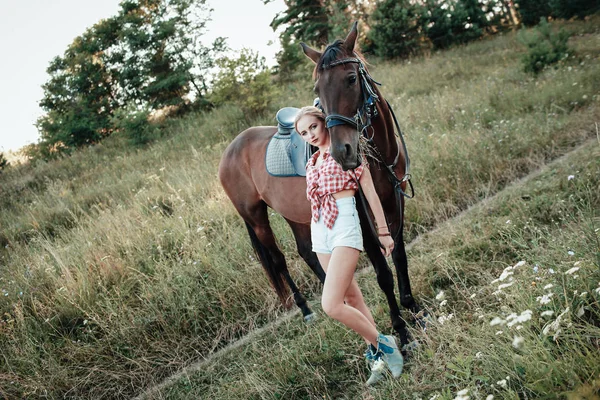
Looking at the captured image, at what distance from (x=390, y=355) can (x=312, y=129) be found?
154 centimetres

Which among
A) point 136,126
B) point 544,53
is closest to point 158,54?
point 136,126

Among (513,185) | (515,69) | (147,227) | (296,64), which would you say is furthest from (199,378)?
(296,64)

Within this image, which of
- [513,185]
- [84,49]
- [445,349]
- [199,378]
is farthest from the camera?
[84,49]

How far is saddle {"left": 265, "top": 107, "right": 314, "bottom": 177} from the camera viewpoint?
141 inches

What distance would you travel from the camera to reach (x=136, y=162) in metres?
10.6

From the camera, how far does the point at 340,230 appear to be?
2453mm

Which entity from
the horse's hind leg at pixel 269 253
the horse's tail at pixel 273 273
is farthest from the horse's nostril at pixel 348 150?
the horse's tail at pixel 273 273

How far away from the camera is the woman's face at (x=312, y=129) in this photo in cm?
256

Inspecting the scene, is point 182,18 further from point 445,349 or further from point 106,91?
point 445,349

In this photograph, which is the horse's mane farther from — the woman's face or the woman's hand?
the woman's hand

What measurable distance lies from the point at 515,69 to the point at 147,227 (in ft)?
31.8

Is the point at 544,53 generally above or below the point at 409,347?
above

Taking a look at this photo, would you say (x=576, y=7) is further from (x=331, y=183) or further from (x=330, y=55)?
(x=331, y=183)

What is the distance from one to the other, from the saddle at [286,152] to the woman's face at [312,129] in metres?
0.78
